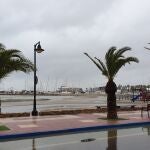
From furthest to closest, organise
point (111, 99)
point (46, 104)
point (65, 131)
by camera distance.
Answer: point (46, 104), point (111, 99), point (65, 131)

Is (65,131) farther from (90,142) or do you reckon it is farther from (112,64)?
(112,64)

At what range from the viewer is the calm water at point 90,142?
12234 mm

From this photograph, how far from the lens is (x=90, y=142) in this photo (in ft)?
43.7

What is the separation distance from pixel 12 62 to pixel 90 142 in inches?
300

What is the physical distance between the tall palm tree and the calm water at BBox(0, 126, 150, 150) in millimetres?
5545

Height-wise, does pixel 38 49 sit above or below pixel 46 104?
above

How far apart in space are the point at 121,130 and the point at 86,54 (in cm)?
548

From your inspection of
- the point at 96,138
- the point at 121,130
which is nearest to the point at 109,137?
the point at 96,138

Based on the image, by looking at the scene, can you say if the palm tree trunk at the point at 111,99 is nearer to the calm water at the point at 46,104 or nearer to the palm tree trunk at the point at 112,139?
the palm tree trunk at the point at 112,139

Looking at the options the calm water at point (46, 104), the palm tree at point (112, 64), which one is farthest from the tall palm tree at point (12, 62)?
the calm water at point (46, 104)

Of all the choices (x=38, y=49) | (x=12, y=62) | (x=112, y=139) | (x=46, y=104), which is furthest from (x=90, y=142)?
(x=46, y=104)

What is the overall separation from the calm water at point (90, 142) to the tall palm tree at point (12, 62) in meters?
5.54

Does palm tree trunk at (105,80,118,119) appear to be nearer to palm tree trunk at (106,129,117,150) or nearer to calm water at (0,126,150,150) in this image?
palm tree trunk at (106,129,117,150)

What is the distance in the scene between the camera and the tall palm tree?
1902 cm
